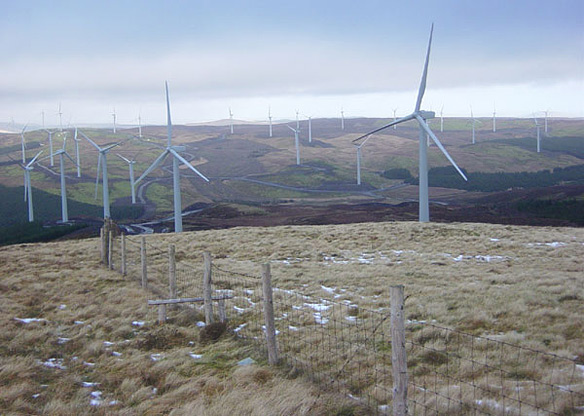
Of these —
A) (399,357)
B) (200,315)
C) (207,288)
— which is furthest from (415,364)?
(200,315)

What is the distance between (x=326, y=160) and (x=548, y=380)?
17821 cm

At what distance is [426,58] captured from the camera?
159 feet

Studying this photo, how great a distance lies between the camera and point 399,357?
24.3 ft

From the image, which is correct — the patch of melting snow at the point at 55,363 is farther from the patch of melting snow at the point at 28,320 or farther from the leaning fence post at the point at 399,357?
the leaning fence post at the point at 399,357

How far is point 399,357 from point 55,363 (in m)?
7.56

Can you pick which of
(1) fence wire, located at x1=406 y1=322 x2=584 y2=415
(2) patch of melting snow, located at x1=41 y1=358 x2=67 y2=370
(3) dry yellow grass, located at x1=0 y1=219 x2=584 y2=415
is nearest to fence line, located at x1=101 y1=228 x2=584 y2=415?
(1) fence wire, located at x1=406 y1=322 x2=584 y2=415

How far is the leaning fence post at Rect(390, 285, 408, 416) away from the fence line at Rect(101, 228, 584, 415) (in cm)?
2

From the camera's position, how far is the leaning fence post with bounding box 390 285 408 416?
7.30 metres

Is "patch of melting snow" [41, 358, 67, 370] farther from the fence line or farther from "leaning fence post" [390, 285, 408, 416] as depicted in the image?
"leaning fence post" [390, 285, 408, 416]

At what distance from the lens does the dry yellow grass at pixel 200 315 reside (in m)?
8.95

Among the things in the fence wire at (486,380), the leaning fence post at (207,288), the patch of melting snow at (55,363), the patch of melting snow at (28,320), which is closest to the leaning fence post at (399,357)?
the fence wire at (486,380)

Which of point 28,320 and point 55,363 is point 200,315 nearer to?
point 55,363

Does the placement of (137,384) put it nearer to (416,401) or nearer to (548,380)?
(416,401)

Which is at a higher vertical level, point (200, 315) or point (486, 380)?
point (486, 380)
